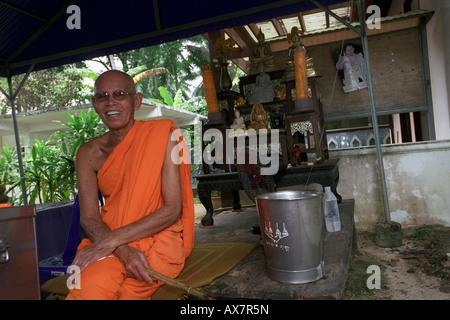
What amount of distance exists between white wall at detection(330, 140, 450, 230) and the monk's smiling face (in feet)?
12.3

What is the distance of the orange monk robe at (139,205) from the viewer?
67.4 inches

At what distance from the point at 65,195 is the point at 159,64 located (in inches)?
681

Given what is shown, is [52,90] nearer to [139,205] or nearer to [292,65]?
[292,65]

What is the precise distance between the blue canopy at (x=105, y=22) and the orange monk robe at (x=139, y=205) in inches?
97.0

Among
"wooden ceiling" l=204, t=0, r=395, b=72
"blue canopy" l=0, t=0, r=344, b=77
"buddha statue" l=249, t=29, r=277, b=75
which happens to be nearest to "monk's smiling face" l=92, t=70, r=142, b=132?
"blue canopy" l=0, t=0, r=344, b=77

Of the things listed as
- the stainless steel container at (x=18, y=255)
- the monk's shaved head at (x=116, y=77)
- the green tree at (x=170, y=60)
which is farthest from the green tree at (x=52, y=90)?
the stainless steel container at (x=18, y=255)

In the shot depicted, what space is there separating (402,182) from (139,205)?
165 inches

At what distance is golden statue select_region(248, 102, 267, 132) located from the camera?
14.9ft

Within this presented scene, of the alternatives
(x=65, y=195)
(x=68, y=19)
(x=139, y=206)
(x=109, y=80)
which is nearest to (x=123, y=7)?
(x=68, y=19)

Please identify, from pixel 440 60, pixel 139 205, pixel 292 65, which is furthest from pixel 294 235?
pixel 440 60

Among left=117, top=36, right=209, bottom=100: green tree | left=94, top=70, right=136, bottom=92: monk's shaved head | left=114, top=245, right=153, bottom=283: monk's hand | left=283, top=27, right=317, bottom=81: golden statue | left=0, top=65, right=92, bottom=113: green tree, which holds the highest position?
left=117, top=36, right=209, bottom=100: green tree

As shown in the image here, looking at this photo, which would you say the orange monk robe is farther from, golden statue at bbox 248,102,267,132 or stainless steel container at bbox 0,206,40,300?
golden statue at bbox 248,102,267,132

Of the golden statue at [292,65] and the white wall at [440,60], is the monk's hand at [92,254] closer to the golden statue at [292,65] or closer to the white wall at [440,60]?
the golden statue at [292,65]
